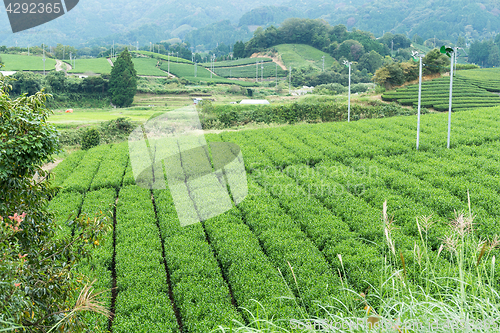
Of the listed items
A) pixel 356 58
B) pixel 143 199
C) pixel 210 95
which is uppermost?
pixel 356 58

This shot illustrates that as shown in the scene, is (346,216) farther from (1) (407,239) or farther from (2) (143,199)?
(2) (143,199)

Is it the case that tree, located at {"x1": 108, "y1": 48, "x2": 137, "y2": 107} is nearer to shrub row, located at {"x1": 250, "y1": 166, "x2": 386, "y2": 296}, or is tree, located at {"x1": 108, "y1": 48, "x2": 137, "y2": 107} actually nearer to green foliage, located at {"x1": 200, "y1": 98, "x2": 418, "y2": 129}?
green foliage, located at {"x1": 200, "y1": 98, "x2": 418, "y2": 129}

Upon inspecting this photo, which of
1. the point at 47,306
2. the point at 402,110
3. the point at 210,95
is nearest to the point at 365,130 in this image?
the point at 402,110

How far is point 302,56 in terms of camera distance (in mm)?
106312

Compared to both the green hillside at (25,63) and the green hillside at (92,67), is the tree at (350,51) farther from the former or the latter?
the green hillside at (25,63)

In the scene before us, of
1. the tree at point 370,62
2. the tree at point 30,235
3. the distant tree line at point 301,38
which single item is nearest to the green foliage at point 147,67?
the distant tree line at point 301,38

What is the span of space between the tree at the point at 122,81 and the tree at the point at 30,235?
48.1 metres

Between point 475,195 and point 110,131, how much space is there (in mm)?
28311

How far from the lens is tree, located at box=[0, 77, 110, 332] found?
357cm

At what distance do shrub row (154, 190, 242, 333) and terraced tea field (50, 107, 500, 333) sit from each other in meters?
0.03

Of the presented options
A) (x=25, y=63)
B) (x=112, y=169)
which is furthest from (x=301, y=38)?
(x=112, y=169)

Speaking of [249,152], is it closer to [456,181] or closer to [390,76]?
[456,181]

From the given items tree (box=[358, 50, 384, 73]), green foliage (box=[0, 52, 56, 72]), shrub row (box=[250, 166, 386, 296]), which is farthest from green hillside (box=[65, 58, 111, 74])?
shrub row (box=[250, 166, 386, 296])

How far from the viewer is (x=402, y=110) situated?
3391cm
